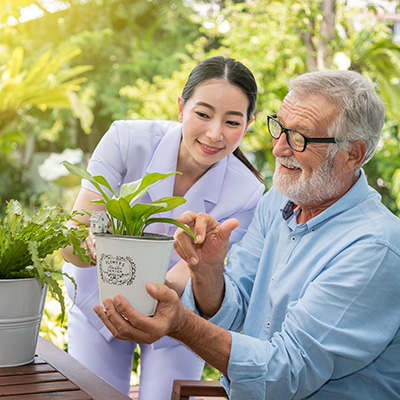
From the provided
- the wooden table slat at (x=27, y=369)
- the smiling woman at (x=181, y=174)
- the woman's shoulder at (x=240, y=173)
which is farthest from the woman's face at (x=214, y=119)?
the wooden table slat at (x=27, y=369)

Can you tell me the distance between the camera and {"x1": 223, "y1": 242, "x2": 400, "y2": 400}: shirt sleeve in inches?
54.1

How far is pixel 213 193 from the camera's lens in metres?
2.09

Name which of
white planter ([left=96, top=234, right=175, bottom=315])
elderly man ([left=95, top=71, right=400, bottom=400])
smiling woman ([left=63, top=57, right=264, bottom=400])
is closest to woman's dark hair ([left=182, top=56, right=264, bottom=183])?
smiling woman ([left=63, top=57, right=264, bottom=400])

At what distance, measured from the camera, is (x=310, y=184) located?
165 centimetres

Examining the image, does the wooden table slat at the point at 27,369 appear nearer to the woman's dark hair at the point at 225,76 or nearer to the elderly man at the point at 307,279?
the elderly man at the point at 307,279

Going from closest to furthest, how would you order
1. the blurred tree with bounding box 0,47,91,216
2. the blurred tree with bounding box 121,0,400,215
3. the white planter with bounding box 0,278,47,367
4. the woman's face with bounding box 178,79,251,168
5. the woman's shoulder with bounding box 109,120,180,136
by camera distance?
1. the white planter with bounding box 0,278,47,367
2. the woman's face with bounding box 178,79,251,168
3. the woman's shoulder with bounding box 109,120,180,136
4. the blurred tree with bounding box 121,0,400,215
5. the blurred tree with bounding box 0,47,91,216

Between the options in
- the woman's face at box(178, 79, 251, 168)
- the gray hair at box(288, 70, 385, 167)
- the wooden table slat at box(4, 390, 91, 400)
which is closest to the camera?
the wooden table slat at box(4, 390, 91, 400)

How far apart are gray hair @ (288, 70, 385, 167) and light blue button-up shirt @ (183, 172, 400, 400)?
0.47 ft

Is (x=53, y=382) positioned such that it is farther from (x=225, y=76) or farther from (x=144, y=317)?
(x=225, y=76)

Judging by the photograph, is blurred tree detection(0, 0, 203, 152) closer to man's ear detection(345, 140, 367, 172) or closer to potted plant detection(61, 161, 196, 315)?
man's ear detection(345, 140, 367, 172)

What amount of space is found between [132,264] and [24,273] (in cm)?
43

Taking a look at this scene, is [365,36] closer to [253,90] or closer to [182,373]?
[253,90]

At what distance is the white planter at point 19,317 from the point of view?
147cm

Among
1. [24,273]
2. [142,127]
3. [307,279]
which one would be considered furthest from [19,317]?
[142,127]
